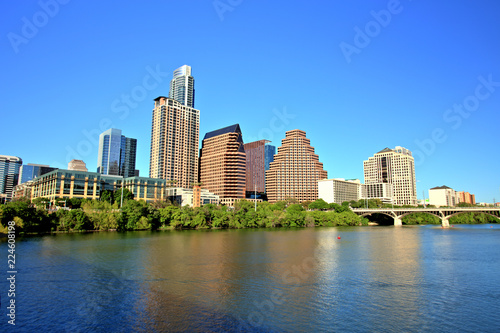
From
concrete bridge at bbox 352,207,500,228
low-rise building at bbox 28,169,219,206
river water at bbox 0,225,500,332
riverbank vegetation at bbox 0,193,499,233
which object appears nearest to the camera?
river water at bbox 0,225,500,332

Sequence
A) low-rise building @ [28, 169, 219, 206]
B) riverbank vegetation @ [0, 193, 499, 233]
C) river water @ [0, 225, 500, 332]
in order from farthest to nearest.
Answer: low-rise building @ [28, 169, 219, 206], riverbank vegetation @ [0, 193, 499, 233], river water @ [0, 225, 500, 332]

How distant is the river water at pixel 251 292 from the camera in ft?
95.3

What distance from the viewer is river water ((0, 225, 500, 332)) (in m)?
29.1

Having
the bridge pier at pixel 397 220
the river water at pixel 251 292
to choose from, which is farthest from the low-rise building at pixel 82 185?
the bridge pier at pixel 397 220

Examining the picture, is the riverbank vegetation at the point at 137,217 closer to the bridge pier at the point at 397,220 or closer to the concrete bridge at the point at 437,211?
the concrete bridge at the point at 437,211

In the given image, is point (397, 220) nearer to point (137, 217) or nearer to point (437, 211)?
point (437, 211)

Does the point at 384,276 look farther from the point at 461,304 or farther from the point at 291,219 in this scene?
the point at 291,219

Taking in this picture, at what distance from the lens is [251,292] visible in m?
38.0

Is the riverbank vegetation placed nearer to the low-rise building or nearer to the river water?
the low-rise building

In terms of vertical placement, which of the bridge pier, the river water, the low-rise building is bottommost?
the river water

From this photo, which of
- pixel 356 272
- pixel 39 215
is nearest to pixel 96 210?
pixel 39 215

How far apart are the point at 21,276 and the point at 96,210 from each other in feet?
249

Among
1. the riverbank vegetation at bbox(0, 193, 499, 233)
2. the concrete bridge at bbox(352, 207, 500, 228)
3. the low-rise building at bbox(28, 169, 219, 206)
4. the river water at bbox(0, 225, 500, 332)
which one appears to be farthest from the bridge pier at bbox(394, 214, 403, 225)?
the low-rise building at bbox(28, 169, 219, 206)

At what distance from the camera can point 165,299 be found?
1375 inches
